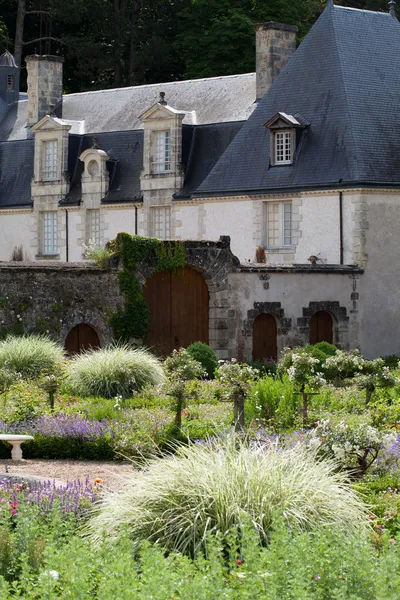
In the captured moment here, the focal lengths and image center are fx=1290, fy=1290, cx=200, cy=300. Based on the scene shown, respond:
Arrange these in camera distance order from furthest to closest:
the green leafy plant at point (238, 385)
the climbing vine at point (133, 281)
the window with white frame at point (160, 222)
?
the window with white frame at point (160, 222) → the climbing vine at point (133, 281) → the green leafy plant at point (238, 385)

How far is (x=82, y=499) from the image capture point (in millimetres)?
10578

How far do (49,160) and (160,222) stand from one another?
497 cm

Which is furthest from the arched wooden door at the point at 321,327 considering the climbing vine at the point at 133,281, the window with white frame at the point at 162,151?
the window with white frame at the point at 162,151

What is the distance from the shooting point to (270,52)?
1403 inches

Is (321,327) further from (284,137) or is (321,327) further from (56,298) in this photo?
(56,298)

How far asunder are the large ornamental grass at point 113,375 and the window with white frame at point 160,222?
15960 mm

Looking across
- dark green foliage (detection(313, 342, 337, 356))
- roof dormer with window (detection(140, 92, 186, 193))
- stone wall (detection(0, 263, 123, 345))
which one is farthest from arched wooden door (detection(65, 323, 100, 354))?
roof dormer with window (detection(140, 92, 186, 193))

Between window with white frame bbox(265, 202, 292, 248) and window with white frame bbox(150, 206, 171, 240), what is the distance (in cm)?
430

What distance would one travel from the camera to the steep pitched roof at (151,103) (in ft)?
119

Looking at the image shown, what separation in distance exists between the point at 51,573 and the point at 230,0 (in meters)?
39.9

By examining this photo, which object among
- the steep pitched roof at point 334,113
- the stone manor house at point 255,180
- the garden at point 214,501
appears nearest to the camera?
the garden at point 214,501

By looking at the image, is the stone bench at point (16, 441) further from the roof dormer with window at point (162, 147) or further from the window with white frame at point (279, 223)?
the roof dormer with window at point (162, 147)

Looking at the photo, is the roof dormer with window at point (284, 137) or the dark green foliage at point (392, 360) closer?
the dark green foliage at point (392, 360)

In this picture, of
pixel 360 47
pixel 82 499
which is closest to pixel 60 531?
pixel 82 499
